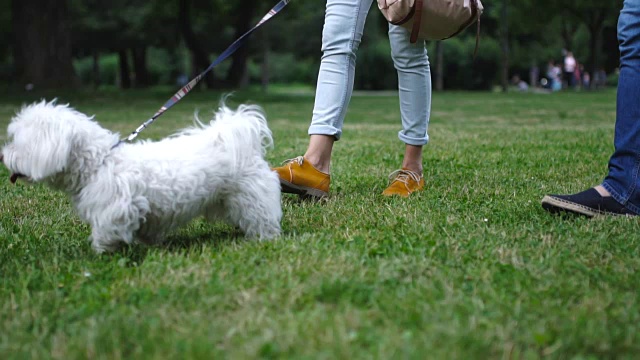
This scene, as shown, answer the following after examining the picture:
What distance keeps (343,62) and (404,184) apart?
88 centimetres

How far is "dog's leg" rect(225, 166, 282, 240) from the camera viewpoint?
329 cm

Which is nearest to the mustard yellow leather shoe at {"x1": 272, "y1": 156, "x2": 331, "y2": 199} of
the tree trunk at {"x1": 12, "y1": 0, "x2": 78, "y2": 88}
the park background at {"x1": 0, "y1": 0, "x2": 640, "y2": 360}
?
the park background at {"x1": 0, "y1": 0, "x2": 640, "y2": 360}

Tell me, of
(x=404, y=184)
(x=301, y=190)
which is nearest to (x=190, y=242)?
(x=301, y=190)

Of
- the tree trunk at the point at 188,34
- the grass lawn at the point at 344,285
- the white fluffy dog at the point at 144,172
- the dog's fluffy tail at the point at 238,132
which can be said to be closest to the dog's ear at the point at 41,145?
the white fluffy dog at the point at 144,172

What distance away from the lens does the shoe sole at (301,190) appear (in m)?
4.27

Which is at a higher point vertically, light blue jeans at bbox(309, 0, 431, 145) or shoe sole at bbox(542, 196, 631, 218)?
light blue jeans at bbox(309, 0, 431, 145)

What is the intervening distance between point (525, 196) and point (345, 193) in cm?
115

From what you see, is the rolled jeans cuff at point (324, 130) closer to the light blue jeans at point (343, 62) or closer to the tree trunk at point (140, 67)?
the light blue jeans at point (343, 62)

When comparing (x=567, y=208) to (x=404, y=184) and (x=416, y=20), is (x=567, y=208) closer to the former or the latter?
(x=404, y=184)

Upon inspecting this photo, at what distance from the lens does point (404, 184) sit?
15.1 feet

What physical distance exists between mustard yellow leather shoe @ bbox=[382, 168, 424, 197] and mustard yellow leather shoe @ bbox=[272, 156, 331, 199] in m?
0.44

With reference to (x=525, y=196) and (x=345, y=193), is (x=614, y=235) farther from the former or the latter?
(x=345, y=193)

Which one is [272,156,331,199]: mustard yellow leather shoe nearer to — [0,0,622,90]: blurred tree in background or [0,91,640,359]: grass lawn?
[0,91,640,359]: grass lawn

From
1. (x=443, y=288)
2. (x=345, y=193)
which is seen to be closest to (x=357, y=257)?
(x=443, y=288)
